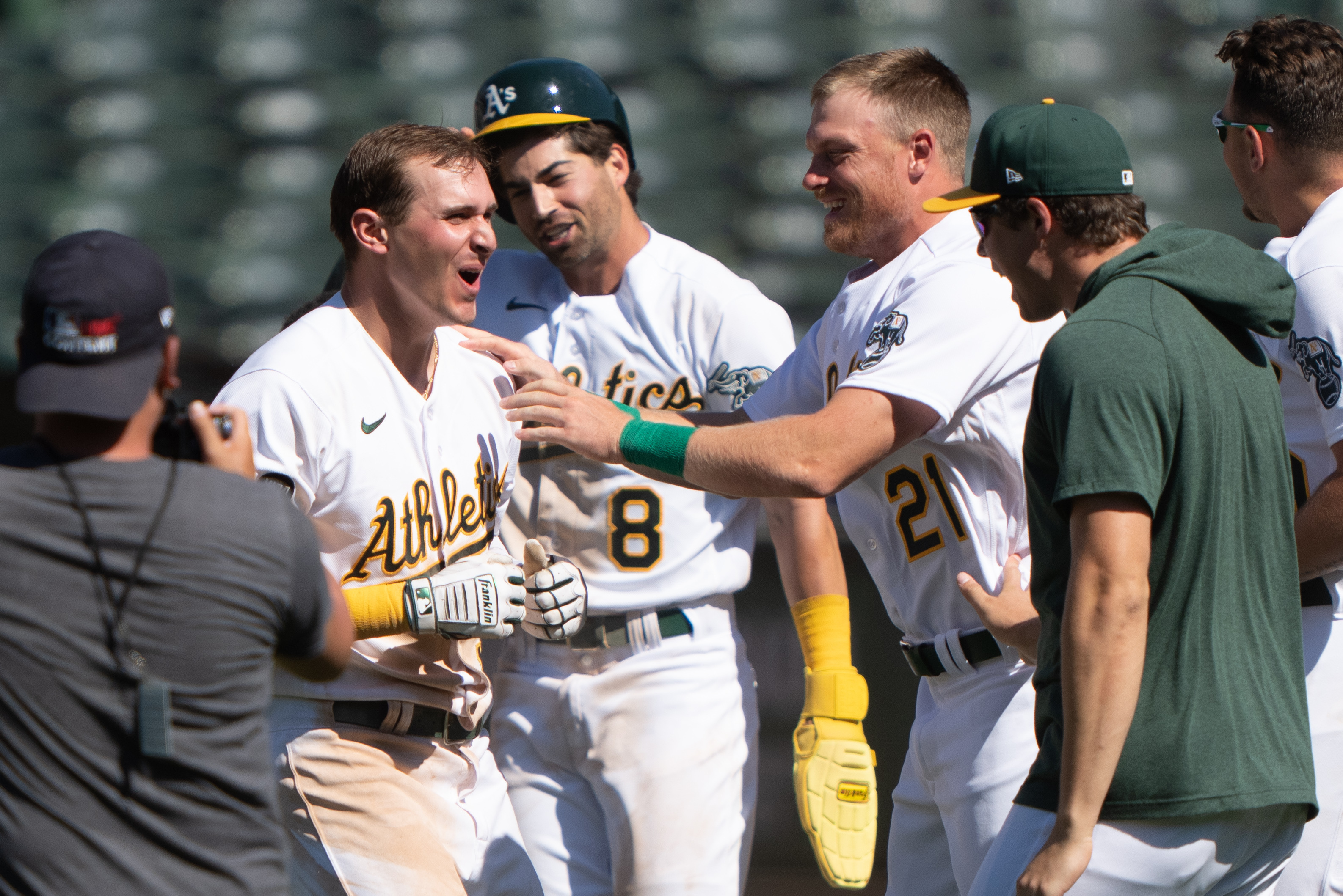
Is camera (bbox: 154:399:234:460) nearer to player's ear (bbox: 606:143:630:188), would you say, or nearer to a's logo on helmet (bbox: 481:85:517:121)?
a's logo on helmet (bbox: 481:85:517:121)

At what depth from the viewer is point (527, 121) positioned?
2969mm

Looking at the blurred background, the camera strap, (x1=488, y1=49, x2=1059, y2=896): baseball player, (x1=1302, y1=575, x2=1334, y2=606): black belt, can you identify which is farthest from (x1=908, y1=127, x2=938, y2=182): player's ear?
the camera strap

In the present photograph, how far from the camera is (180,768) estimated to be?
1.40m

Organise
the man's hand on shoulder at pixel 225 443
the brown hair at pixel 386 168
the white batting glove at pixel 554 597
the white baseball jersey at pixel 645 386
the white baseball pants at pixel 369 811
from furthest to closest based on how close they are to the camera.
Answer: the white baseball jersey at pixel 645 386 → the white batting glove at pixel 554 597 → the brown hair at pixel 386 168 → the white baseball pants at pixel 369 811 → the man's hand on shoulder at pixel 225 443

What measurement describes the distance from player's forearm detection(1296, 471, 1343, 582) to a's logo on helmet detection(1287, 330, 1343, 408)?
5.3 inches

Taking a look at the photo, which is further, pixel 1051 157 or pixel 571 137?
pixel 571 137

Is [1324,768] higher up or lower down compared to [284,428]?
lower down

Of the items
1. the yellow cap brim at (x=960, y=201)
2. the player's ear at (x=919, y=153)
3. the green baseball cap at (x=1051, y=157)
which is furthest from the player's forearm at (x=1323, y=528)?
the player's ear at (x=919, y=153)

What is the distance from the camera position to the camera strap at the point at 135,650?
4.47 ft

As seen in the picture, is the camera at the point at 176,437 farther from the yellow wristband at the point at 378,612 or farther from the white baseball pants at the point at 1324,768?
the white baseball pants at the point at 1324,768

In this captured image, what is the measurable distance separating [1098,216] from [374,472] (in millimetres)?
1296

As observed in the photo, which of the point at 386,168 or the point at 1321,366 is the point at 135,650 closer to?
the point at 386,168

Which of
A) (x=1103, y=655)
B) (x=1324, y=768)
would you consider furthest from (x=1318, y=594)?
(x=1103, y=655)

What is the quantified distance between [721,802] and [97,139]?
11.1ft
